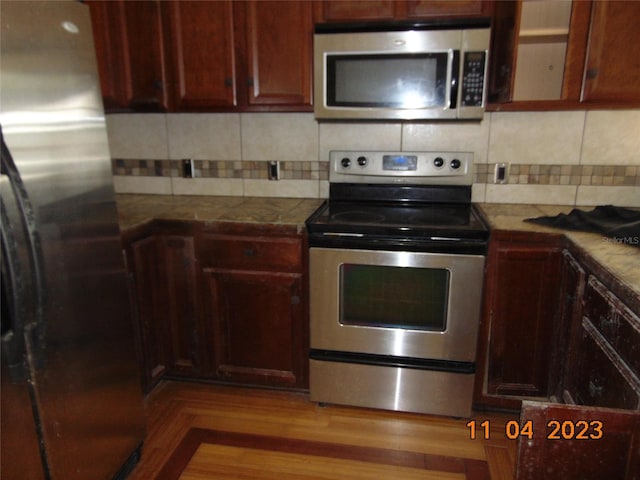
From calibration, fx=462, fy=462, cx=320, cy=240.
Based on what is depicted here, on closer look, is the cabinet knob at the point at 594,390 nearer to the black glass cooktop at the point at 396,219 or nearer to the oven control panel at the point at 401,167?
the black glass cooktop at the point at 396,219

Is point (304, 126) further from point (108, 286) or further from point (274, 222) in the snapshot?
point (108, 286)

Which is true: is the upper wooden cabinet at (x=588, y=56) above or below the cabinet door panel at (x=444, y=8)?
below

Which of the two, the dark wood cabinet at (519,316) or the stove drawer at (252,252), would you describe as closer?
the dark wood cabinet at (519,316)

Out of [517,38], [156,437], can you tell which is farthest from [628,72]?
[156,437]

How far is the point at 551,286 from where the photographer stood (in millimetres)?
1767

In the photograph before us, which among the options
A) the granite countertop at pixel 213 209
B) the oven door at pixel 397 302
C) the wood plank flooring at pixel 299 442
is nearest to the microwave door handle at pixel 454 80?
the oven door at pixel 397 302

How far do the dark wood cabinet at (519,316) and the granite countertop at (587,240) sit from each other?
0.22 ft

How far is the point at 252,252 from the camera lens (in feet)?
6.33

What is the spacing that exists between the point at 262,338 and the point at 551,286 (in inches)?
47.0

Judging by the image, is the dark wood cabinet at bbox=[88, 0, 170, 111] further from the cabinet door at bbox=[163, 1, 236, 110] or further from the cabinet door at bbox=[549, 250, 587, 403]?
the cabinet door at bbox=[549, 250, 587, 403]

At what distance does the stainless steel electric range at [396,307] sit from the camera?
70.6 inches

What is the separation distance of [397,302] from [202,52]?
1.39 meters

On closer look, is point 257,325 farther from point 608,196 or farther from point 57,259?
point 608,196
